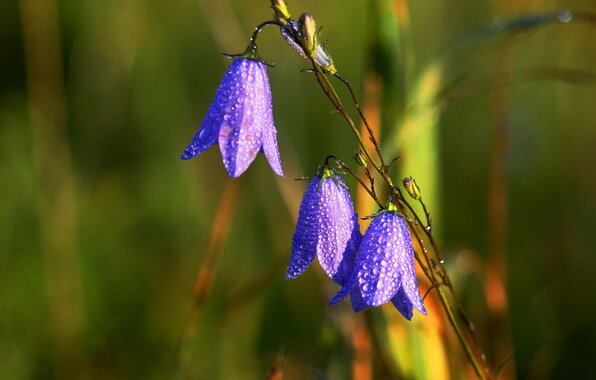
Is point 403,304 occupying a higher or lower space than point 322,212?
lower

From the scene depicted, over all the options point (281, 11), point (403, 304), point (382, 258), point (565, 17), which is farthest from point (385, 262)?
point (565, 17)

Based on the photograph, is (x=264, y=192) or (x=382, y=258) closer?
(x=382, y=258)

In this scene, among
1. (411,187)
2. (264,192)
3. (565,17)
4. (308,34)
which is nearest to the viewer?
(308,34)

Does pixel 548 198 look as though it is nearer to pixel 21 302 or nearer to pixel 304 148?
pixel 304 148

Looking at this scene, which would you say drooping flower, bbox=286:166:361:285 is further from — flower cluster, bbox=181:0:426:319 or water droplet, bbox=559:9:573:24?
water droplet, bbox=559:9:573:24

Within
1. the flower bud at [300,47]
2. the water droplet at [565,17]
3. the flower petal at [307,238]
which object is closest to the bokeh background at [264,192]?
the water droplet at [565,17]

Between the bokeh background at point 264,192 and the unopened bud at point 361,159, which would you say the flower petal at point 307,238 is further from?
the bokeh background at point 264,192

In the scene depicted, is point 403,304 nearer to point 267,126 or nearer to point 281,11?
point 267,126
